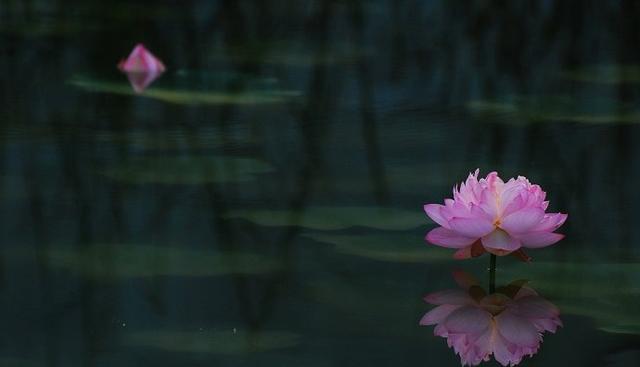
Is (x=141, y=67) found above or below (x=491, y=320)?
above

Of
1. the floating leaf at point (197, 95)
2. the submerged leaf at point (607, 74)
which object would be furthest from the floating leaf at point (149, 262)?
the submerged leaf at point (607, 74)

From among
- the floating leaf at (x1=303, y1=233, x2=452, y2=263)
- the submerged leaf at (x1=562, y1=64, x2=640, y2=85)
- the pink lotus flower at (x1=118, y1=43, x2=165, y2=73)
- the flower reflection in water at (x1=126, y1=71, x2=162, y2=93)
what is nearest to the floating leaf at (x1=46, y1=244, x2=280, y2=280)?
the floating leaf at (x1=303, y1=233, x2=452, y2=263)

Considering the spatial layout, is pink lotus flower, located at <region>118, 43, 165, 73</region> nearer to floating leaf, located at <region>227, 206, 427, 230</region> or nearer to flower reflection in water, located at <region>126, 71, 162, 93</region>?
flower reflection in water, located at <region>126, 71, 162, 93</region>

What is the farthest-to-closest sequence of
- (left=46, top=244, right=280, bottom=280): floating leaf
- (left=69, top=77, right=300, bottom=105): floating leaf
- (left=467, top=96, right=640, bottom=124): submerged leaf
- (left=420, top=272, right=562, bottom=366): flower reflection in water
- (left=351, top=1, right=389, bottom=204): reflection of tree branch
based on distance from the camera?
(left=69, top=77, right=300, bottom=105): floating leaf
(left=467, top=96, right=640, bottom=124): submerged leaf
(left=351, top=1, right=389, bottom=204): reflection of tree branch
(left=46, top=244, right=280, bottom=280): floating leaf
(left=420, top=272, right=562, bottom=366): flower reflection in water

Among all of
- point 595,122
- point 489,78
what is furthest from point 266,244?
point 489,78

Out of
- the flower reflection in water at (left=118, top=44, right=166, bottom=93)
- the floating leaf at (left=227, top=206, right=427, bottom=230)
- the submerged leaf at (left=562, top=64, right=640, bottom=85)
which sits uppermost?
the flower reflection in water at (left=118, top=44, right=166, bottom=93)

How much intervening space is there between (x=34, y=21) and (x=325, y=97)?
114 cm

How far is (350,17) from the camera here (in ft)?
11.4

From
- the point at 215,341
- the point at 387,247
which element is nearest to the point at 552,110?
the point at 387,247

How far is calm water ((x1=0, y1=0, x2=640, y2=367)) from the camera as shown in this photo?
143cm

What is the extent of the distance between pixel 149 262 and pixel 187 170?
43cm

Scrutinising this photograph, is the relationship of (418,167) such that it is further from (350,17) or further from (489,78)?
(350,17)

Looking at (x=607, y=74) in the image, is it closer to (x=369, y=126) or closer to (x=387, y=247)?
(x=369, y=126)

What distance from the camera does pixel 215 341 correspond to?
4.55 ft
